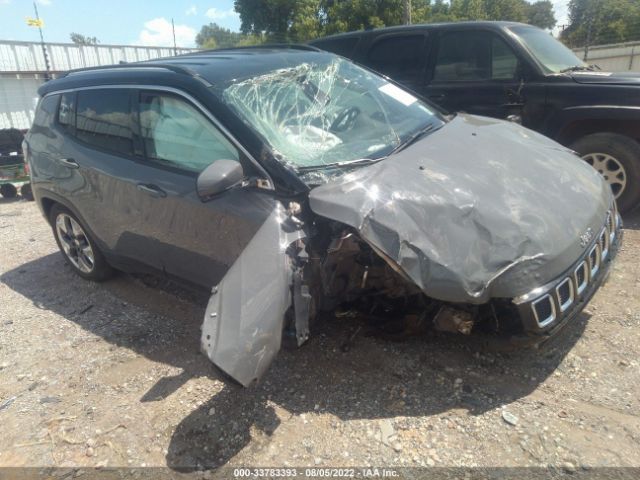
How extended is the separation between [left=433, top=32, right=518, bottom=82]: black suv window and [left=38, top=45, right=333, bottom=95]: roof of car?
6.75ft

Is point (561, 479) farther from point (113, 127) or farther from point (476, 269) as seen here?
point (113, 127)

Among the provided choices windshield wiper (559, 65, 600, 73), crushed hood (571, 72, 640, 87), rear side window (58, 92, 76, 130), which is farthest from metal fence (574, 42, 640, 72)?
rear side window (58, 92, 76, 130)

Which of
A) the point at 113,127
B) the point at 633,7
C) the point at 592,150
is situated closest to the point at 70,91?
the point at 113,127

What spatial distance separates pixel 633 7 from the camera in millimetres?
31047

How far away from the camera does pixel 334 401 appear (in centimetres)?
272

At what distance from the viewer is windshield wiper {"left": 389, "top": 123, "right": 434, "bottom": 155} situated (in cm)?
313

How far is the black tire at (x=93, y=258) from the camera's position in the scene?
4.21m

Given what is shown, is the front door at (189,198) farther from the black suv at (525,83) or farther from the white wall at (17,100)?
the white wall at (17,100)

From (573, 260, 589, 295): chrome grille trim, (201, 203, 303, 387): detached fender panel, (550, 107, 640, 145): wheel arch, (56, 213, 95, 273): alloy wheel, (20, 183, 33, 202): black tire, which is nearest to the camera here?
(201, 203, 303, 387): detached fender panel

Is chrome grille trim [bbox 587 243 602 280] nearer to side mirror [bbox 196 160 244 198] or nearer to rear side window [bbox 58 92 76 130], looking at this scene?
side mirror [bbox 196 160 244 198]

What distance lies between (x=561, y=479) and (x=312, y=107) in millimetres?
2481

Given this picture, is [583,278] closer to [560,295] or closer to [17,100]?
[560,295]

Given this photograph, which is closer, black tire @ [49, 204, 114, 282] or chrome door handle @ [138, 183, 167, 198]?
chrome door handle @ [138, 183, 167, 198]

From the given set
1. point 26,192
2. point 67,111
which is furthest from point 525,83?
point 26,192
